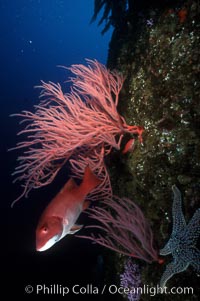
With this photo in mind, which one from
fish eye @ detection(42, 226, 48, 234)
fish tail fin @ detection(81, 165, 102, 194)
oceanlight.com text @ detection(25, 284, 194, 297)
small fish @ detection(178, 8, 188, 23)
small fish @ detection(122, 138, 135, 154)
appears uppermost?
small fish @ detection(178, 8, 188, 23)

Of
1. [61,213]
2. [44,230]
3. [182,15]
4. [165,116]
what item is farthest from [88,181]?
[182,15]

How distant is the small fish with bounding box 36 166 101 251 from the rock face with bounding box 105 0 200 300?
27.6 inches

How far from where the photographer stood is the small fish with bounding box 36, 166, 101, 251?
2686 mm

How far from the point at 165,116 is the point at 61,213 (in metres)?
1.59

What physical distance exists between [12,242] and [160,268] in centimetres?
837

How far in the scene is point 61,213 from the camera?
2.88 m

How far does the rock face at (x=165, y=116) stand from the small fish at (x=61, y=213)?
0.70 meters

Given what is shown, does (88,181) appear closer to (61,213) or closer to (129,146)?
(61,213)

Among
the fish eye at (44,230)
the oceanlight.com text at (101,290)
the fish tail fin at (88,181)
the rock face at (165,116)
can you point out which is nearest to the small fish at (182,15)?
the rock face at (165,116)

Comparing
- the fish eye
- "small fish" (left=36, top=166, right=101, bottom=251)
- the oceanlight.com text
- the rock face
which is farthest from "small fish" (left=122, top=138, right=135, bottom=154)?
the oceanlight.com text

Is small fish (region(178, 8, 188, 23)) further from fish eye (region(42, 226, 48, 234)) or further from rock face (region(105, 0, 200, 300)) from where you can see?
fish eye (region(42, 226, 48, 234))

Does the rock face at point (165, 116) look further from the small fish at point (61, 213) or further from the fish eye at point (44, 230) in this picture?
the fish eye at point (44, 230)

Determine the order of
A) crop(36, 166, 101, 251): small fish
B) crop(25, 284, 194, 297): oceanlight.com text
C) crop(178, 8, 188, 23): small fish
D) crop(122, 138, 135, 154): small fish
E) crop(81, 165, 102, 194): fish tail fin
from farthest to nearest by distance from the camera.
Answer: crop(122, 138, 135, 154): small fish, crop(81, 165, 102, 194): fish tail fin, crop(178, 8, 188, 23): small fish, crop(25, 284, 194, 297): oceanlight.com text, crop(36, 166, 101, 251): small fish

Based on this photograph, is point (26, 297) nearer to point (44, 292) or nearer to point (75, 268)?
point (44, 292)
